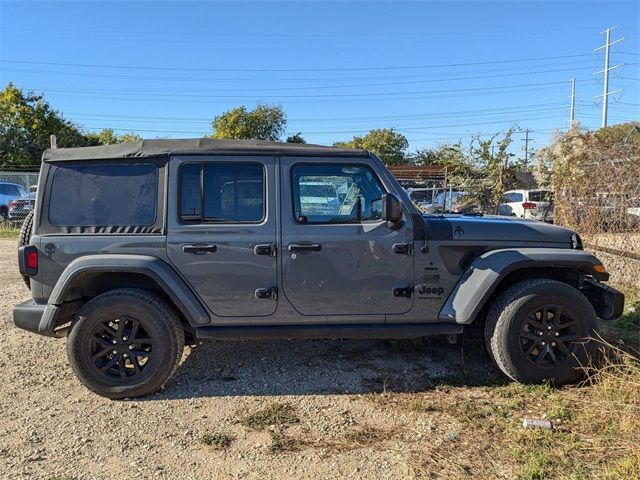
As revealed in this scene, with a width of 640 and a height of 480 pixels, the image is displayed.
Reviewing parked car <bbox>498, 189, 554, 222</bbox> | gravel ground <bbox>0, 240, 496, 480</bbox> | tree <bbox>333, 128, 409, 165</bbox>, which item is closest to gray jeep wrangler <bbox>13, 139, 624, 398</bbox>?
gravel ground <bbox>0, 240, 496, 480</bbox>

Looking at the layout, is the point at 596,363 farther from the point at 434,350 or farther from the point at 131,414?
the point at 131,414

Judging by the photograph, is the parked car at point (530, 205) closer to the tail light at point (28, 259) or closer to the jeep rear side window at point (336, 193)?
the jeep rear side window at point (336, 193)

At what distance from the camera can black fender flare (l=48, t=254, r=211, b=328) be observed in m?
3.75

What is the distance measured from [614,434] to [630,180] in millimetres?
4068

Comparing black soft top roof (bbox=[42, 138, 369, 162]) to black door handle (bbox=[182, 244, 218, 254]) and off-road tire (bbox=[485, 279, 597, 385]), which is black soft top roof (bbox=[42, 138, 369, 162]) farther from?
off-road tire (bbox=[485, 279, 597, 385])

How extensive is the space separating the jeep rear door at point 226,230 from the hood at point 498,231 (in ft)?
4.44

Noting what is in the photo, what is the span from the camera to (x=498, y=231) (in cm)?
413

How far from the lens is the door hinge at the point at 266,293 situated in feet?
12.9

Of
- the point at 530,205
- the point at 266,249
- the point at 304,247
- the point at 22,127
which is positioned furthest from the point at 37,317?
the point at 22,127

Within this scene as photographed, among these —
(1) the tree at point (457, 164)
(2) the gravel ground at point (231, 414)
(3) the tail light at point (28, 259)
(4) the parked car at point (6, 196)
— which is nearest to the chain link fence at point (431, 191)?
(1) the tree at point (457, 164)

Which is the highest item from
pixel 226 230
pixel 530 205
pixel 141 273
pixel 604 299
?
pixel 530 205

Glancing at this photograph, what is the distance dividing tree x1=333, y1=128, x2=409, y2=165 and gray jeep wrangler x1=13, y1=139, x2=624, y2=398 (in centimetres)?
3933

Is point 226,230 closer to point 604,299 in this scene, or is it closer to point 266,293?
point 266,293

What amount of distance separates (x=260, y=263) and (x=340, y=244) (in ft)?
2.13
